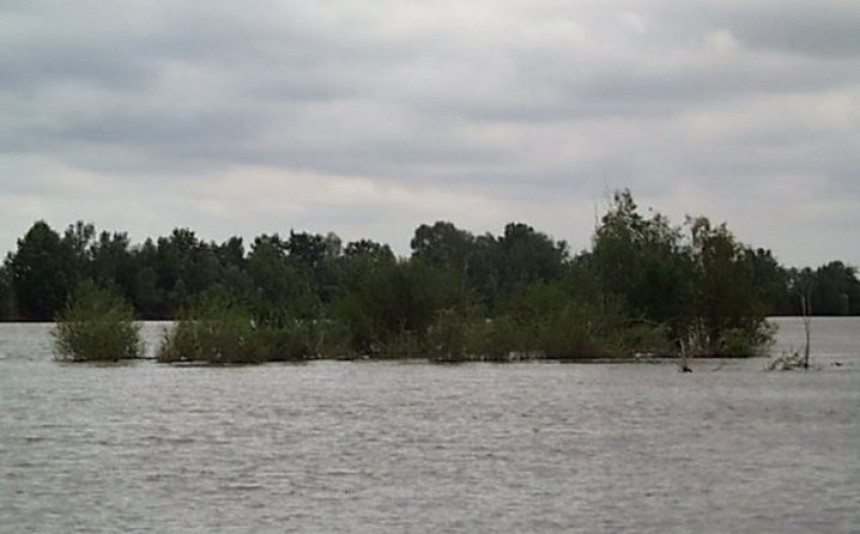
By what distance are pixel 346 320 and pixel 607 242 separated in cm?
1474

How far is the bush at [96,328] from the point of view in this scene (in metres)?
73.1

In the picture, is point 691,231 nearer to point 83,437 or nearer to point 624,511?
point 83,437

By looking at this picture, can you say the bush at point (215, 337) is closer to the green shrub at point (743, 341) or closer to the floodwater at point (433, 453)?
the floodwater at point (433, 453)

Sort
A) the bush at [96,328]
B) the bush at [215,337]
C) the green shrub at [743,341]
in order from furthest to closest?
the green shrub at [743,341] → the bush at [96,328] → the bush at [215,337]

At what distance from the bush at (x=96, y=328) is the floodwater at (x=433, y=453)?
273 inches

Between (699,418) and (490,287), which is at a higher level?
(490,287)

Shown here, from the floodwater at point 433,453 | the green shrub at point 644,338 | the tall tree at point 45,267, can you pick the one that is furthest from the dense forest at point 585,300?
the tall tree at point 45,267

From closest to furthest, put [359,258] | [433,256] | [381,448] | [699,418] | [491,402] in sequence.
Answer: [381,448]
[699,418]
[491,402]
[359,258]
[433,256]

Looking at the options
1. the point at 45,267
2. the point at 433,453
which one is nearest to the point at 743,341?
the point at 433,453

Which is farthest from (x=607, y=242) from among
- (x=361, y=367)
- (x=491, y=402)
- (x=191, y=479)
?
(x=191, y=479)

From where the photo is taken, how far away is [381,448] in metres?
37.4

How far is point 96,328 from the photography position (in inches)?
2921

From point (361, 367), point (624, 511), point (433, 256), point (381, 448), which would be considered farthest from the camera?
point (433, 256)

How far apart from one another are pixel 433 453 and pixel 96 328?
41346 millimetres
